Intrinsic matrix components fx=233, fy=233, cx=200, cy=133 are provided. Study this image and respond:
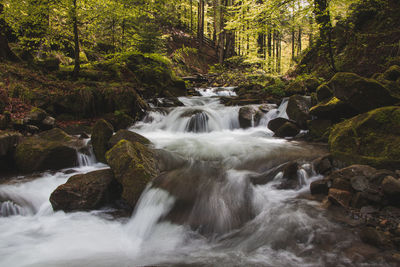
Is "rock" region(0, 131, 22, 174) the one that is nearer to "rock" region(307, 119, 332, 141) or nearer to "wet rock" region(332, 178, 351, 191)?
"wet rock" region(332, 178, 351, 191)

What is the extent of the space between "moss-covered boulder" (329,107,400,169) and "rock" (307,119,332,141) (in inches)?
77.6

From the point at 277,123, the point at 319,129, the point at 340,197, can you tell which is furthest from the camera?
the point at 277,123

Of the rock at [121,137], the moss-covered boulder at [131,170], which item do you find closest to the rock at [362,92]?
the moss-covered boulder at [131,170]

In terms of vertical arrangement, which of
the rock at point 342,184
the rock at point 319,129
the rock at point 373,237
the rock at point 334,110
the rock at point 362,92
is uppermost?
the rock at point 362,92

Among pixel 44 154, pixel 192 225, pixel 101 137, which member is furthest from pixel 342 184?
pixel 44 154

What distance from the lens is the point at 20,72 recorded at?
981 cm

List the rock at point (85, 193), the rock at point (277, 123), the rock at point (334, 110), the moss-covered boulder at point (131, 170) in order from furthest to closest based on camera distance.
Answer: the rock at point (277, 123) < the rock at point (334, 110) < the moss-covered boulder at point (131, 170) < the rock at point (85, 193)

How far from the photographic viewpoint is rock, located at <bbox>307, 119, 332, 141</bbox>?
6.97m

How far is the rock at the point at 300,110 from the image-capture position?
8.02 meters

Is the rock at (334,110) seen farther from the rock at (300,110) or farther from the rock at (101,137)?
the rock at (101,137)

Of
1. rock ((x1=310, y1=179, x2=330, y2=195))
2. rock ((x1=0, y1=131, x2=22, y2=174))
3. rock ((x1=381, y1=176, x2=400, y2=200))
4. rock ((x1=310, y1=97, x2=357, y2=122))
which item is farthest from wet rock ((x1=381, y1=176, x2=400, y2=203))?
rock ((x1=0, y1=131, x2=22, y2=174))

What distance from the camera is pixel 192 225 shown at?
384 cm

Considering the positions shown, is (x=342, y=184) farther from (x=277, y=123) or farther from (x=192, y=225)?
Answer: (x=277, y=123)

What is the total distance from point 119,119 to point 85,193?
5.30 metres
